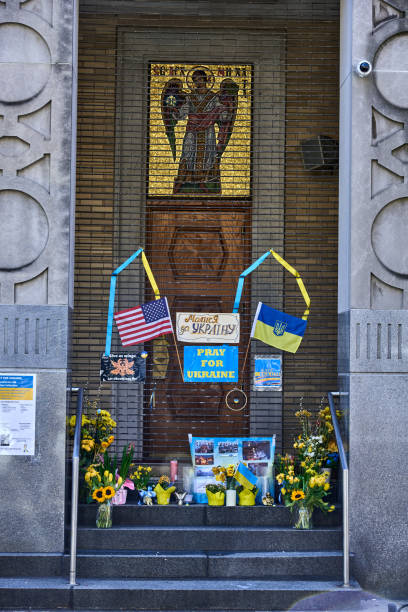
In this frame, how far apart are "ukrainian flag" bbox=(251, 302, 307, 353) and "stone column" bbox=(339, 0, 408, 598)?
77cm

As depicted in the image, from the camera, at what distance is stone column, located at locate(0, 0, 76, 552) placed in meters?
7.32

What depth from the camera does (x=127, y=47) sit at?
9.64 meters

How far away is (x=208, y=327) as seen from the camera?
30.2 ft

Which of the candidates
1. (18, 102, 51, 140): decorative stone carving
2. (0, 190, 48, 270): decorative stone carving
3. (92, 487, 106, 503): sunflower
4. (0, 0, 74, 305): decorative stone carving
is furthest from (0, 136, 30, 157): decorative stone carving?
(92, 487, 106, 503): sunflower

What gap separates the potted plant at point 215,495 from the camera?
25.4 ft

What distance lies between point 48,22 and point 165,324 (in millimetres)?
3244

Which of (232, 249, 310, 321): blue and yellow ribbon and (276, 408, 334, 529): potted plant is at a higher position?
(232, 249, 310, 321): blue and yellow ribbon

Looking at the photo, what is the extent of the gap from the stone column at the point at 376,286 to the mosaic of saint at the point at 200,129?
2016 mm

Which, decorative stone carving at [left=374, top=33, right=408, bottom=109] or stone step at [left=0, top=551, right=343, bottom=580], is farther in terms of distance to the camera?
decorative stone carving at [left=374, top=33, right=408, bottom=109]

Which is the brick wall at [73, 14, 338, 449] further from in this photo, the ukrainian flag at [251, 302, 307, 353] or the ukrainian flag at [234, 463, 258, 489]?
the ukrainian flag at [234, 463, 258, 489]

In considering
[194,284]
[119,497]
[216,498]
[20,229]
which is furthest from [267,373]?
[20,229]

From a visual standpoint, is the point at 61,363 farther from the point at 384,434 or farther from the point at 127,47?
the point at 127,47

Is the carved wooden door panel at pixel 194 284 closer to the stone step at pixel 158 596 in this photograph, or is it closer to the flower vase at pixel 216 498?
the flower vase at pixel 216 498

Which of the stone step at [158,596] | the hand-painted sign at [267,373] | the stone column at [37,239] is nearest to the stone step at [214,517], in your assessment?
the stone column at [37,239]
